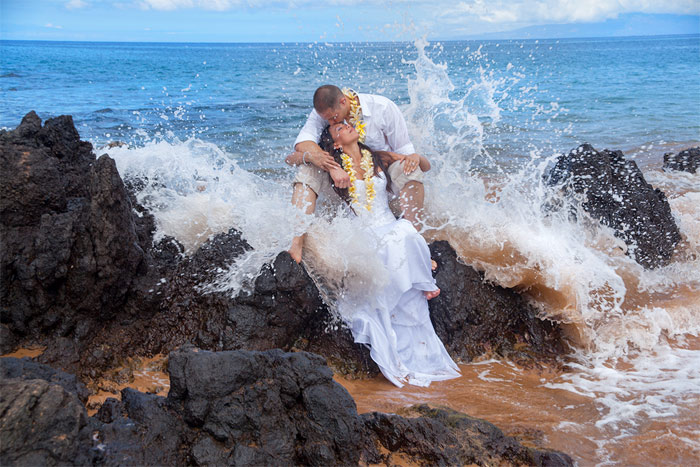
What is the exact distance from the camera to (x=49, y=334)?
3.44m

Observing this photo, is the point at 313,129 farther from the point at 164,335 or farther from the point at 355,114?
the point at 164,335

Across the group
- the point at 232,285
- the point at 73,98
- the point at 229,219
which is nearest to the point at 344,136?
the point at 229,219

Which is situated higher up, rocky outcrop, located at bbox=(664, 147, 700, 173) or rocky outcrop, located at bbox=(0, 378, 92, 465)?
rocky outcrop, located at bbox=(664, 147, 700, 173)

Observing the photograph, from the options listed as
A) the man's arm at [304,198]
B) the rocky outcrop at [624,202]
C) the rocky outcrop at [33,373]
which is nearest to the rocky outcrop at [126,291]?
the man's arm at [304,198]

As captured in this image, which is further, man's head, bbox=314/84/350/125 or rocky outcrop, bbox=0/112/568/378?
man's head, bbox=314/84/350/125

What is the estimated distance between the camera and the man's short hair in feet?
13.5

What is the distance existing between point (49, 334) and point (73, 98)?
57.2ft

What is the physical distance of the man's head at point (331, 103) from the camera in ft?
13.5

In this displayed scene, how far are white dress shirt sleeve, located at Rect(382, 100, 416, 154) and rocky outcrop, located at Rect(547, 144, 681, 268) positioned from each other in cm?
218

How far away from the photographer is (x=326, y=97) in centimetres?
412

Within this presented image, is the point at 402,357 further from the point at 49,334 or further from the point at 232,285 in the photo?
the point at 49,334

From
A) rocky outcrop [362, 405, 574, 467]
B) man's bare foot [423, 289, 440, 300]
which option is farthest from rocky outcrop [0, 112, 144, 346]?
man's bare foot [423, 289, 440, 300]

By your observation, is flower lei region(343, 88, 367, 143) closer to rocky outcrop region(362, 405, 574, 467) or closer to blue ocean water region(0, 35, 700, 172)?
blue ocean water region(0, 35, 700, 172)

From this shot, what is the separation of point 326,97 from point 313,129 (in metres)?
0.41
